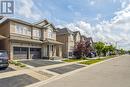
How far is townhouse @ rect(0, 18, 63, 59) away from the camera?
3053cm

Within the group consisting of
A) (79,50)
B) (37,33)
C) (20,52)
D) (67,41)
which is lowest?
(20,52)

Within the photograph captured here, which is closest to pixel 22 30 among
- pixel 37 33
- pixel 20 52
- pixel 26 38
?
pixel 26 38

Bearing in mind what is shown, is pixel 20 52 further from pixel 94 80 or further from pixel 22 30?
pixel 94 80

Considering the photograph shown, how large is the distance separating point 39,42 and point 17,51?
218 inches

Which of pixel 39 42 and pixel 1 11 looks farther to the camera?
pixel 39 42

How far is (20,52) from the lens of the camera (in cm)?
3244

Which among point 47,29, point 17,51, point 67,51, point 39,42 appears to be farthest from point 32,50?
point 67,51

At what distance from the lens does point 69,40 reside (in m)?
50.7

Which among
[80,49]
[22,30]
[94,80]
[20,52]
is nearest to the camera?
[94,80]

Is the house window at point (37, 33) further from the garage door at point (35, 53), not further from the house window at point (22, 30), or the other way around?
the garage door at point (35, 53)

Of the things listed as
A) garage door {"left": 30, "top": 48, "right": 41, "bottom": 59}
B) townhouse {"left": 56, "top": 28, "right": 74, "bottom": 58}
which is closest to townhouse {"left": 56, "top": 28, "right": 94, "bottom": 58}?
townhouse {"left": 56, "top": 28, "right": 74, "bottom": 58}

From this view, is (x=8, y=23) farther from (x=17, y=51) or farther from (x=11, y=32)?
(x=17, y=51)

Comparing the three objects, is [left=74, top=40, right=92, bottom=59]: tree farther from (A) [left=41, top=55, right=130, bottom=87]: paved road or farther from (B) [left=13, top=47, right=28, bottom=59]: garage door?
(A) [left=41, top=55, right=130, bottom=87]: paved road

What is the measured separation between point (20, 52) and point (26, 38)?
3.14 meters
